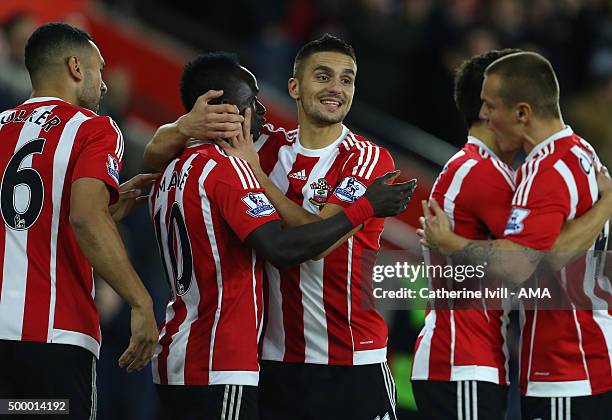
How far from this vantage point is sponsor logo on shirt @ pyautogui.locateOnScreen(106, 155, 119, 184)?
4934 millimetres

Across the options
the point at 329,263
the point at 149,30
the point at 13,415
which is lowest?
the point at 13,415

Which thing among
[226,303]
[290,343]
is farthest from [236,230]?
[290,343]

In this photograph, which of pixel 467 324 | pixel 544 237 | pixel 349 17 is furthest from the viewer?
pixel 349 17

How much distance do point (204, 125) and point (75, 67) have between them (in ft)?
2.43

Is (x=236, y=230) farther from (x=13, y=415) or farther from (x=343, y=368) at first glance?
(x=13, y=415)

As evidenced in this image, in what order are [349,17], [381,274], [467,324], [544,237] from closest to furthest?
[544,237]
[467,324]
[381,274]
[349,17]

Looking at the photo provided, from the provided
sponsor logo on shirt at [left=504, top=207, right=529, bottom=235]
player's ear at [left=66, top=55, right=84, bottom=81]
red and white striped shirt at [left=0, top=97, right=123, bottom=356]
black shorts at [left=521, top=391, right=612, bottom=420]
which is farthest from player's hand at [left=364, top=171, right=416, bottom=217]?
player's ear at [left=66, top=55, right=84, bottom=81]

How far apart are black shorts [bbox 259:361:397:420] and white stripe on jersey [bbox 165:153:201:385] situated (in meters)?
0.56

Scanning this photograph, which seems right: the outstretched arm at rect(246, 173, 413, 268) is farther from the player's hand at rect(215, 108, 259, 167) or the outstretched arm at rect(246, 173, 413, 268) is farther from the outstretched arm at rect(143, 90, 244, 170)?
the outstretched arm at rect(143, 90, 244, 170)

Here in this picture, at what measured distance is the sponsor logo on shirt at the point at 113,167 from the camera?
4.93 meters

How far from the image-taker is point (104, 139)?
5.01m

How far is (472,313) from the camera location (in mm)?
5168

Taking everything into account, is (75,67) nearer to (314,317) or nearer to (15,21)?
(314,317)

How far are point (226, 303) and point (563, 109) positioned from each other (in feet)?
24.5
